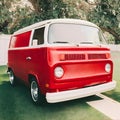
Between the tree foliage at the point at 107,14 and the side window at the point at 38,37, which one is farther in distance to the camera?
the tree foliage at the point at 107,14

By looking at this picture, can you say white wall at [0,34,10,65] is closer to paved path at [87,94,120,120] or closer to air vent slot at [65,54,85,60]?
paved path at [87,94,120,120]

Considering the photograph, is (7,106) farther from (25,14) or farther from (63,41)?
(25,14)

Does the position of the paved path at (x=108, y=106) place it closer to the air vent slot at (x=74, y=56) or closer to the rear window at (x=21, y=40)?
the air vent slot at (x=74, y=56)

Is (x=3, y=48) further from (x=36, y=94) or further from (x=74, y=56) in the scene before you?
(x=74, y=56)

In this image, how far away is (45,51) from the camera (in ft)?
18.3

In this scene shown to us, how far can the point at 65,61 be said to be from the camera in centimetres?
562

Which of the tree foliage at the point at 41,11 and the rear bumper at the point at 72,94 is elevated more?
the tree foliage at the point at 41,11

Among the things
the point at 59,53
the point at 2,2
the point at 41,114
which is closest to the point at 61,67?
the point at 59,53

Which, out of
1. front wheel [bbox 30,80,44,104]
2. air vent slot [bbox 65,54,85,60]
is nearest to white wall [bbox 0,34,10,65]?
front wheel [bbox 30,80,44,104]

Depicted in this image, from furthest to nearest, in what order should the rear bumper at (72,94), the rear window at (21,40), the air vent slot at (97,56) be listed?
the rear window at (21,40) → the air vent slot at (97,56) → the rear bumper at (72,94)

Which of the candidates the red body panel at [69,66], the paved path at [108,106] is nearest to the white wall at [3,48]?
the red body panel at [69,66]

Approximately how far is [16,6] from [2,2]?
1425mm

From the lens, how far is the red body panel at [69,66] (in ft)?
18.1

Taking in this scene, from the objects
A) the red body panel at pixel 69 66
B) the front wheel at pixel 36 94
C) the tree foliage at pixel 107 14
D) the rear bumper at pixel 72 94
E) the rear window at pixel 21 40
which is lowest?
the front wheel at pixel 36 94
